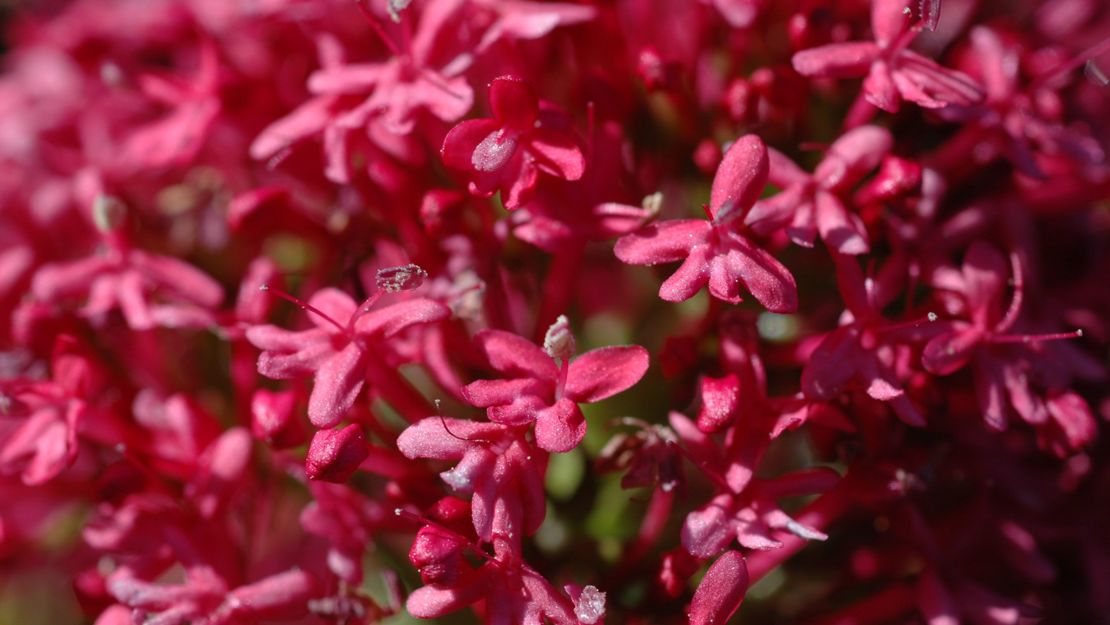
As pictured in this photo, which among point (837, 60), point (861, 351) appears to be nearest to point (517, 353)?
point (861, 351)

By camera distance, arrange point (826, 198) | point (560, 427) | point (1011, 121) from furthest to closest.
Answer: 1. point (1011, 121)
2. point (826, 198)
3. point (560, 427)

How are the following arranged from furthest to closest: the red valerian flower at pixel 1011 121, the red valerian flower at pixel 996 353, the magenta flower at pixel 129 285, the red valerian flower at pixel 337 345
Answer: the magenta flower at pixel 129 285, the red valerian flower at pixel 1011 121, the red valerian flower at pixel 996 353, the red valerian flower at pixel 337 345

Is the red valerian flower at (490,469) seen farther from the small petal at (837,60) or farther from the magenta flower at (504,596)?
Result: the small petal at (837,60)

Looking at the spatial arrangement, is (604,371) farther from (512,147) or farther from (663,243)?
(512,147)

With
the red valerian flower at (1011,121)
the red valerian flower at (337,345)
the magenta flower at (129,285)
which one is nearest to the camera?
the red valerian flower at (337,345)

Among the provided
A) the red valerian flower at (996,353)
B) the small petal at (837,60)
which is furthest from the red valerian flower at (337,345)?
the red valerian flower at (996,353)

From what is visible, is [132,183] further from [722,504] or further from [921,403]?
[921,403]

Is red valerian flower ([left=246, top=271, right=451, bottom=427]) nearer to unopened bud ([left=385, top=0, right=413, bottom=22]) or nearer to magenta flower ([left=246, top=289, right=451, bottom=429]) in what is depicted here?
magenta flower ([left=246, top=289, right=451, bottom=429])
